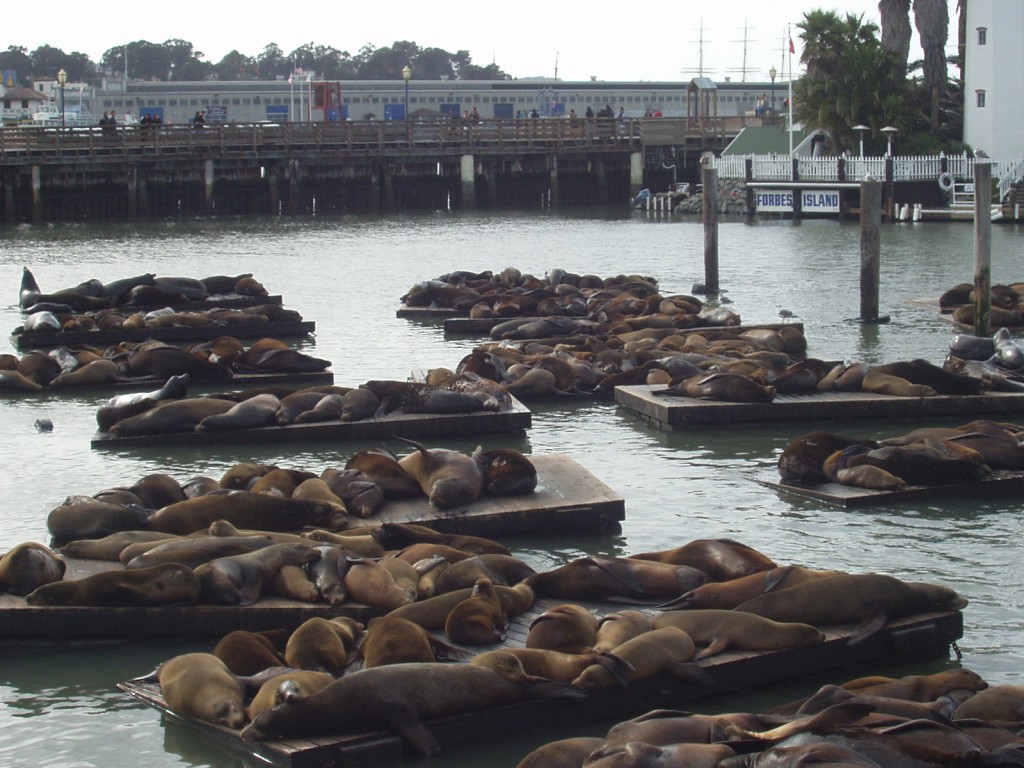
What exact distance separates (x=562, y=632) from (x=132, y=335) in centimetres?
1160

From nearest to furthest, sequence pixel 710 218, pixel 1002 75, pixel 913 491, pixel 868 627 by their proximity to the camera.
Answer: pixel 868 627, pixel 913 491, pixel 710 218, pixel 1002 75

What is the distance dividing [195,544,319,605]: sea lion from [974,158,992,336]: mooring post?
10.3m

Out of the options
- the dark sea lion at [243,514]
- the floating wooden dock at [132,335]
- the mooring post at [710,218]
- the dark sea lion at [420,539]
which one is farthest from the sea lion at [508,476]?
the mooring post at [710,218]

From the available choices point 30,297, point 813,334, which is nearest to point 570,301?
point 813,334

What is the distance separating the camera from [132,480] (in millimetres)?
9406

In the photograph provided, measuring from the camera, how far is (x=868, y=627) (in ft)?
18.5

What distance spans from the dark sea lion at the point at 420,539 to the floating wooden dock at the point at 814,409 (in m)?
4.30

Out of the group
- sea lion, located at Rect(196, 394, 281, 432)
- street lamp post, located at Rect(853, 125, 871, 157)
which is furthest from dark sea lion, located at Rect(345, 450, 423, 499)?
street lamp post, located at Rect(853, 125, 871, 157)

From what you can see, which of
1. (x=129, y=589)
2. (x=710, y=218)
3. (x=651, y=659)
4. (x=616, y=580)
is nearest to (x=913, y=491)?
(x=616, y=580)

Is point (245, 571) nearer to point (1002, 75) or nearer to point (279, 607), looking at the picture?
point (279, 607)

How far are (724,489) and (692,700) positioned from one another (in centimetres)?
363

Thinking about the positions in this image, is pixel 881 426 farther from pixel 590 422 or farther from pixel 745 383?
pixel 590 422

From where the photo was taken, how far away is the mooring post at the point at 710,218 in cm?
1994

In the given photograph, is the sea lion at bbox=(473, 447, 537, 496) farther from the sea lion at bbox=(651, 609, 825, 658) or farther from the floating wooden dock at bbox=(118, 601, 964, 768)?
the sea lion at bbox=(651, 609, 825, 658)
